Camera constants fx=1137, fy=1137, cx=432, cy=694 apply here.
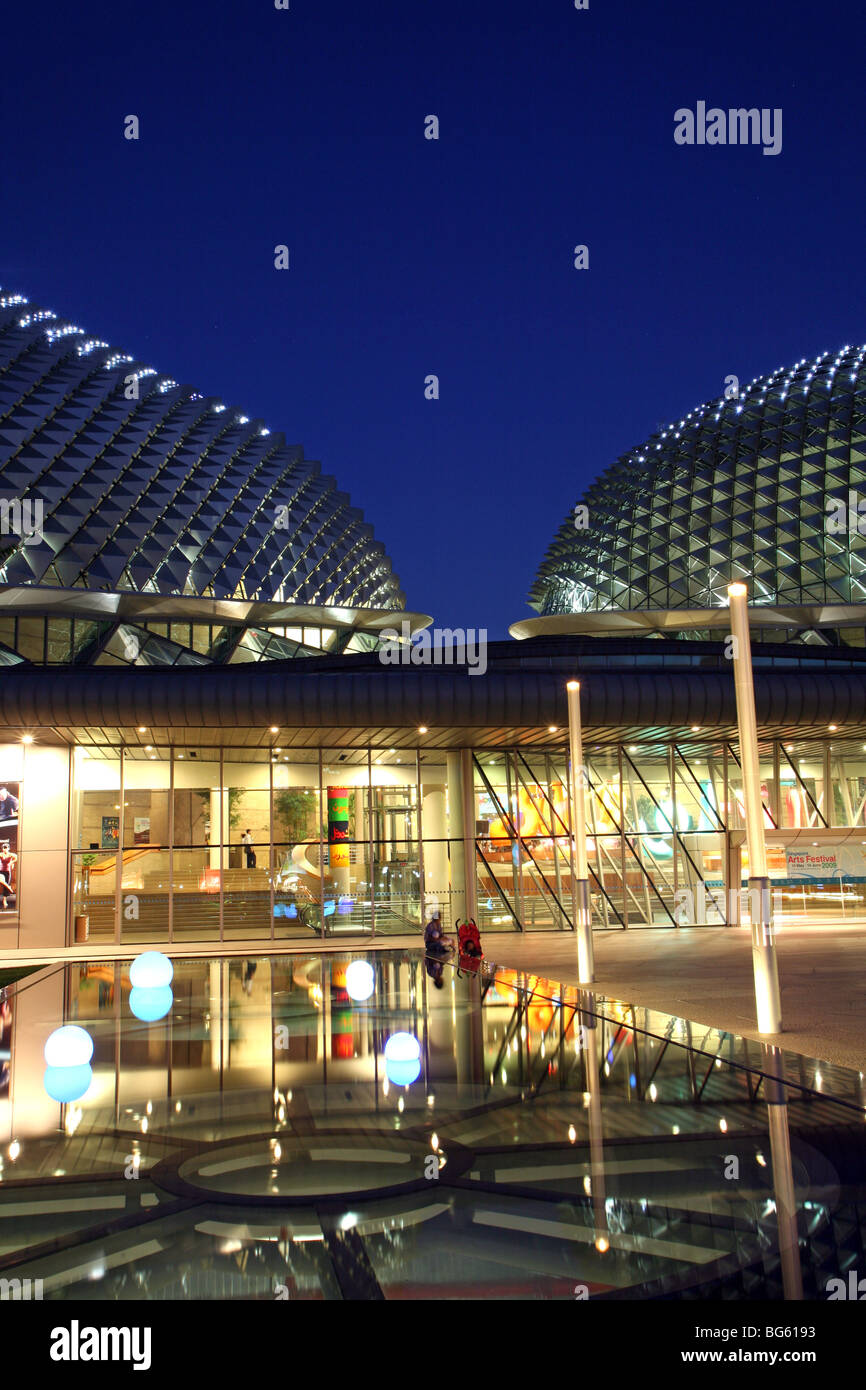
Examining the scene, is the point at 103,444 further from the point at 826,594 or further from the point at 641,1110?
the point at 641,1110

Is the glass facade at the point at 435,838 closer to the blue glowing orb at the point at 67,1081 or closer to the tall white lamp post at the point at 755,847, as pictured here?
the tall white lamp post at the point at 755,847

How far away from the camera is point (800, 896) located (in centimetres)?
3372

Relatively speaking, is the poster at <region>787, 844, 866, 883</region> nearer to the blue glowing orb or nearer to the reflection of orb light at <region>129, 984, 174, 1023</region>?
the reflection of orb light at <region>129, 984, 174, 1023</region>

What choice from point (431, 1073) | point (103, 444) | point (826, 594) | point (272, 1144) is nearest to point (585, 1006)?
point (431, 1073)

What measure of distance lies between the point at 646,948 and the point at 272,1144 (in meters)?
20.4

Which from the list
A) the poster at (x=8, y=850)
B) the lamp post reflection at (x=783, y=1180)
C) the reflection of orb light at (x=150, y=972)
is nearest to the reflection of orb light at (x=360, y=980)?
the reflection of orb light at (x=150, y=972)

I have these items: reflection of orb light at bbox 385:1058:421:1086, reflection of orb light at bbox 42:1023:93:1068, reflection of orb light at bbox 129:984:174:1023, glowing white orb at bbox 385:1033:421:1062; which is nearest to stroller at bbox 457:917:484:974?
reflection of orb light at bbox 129:984:174:1023

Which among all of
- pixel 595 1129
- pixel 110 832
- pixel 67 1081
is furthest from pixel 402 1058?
pixel 110 832

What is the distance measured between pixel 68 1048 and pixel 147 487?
27570 millimetres

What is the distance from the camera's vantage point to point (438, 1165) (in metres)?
7.64

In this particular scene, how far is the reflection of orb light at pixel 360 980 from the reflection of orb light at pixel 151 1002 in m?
3.12

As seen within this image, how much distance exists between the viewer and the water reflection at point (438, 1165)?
5.55 meters

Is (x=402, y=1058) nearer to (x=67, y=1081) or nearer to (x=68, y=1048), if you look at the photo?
(x=67, y=1081)

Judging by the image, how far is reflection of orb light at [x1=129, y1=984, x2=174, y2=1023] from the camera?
56.8ft
